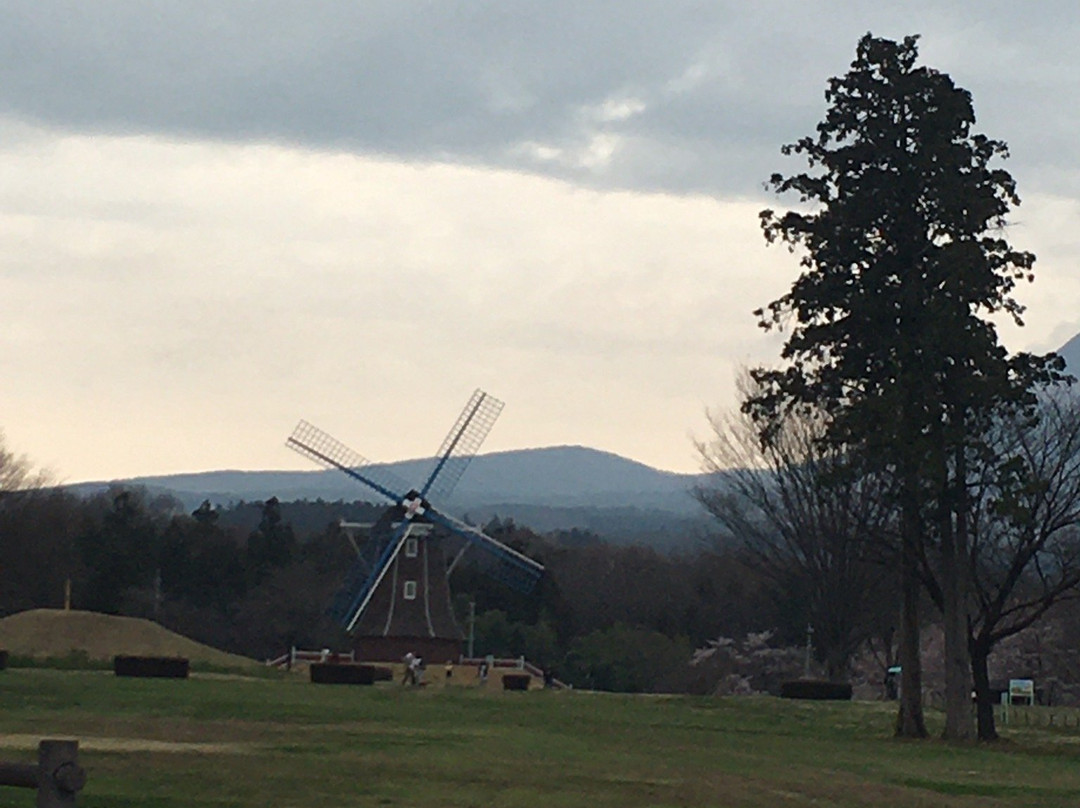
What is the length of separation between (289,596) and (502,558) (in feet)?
58.4

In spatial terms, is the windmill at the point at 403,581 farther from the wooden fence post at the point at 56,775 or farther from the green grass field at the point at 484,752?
the wooden fence post at the point at 56,775

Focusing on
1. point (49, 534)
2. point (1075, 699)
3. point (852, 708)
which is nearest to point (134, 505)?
point (49, 534)

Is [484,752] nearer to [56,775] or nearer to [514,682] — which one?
[56,775]

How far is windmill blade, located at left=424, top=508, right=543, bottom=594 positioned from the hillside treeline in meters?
2.64

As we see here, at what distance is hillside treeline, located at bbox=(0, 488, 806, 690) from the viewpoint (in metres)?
89.2

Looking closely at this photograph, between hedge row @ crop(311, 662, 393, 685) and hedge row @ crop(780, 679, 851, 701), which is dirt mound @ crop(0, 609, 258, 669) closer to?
hedge row @ crop(311, 662, 393, 685)

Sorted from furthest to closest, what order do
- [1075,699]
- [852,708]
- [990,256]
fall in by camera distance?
[1075,699]
[852,708]
[990,256]

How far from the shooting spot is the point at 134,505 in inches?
4058

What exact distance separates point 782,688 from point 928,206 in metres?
20.3

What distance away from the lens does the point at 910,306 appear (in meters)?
39.6

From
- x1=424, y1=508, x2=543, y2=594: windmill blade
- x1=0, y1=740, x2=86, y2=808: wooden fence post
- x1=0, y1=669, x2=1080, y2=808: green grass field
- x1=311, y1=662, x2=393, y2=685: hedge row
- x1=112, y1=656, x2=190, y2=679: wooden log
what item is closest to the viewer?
x1=0, y1=740, x2=86, y2=808: wooden fence post

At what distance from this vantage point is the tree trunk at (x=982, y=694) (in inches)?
1564

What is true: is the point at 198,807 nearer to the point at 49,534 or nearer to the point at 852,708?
the point at 852,708

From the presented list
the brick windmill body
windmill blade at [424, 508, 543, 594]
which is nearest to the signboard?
the brick windmill body
